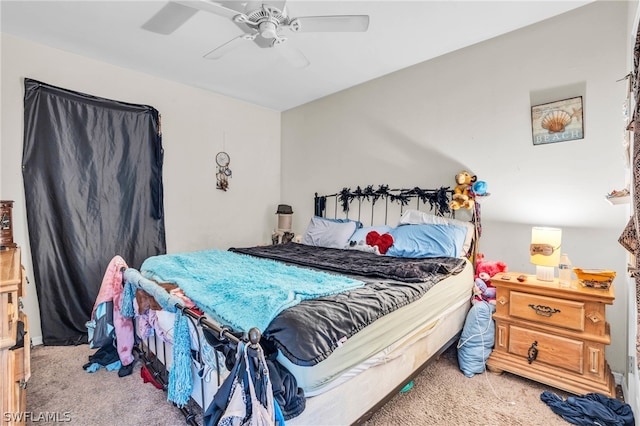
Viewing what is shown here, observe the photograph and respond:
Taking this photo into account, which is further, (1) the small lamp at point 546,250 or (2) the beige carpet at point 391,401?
(1) the small lamp at point 546,250

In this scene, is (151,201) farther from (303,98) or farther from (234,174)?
(303,98)

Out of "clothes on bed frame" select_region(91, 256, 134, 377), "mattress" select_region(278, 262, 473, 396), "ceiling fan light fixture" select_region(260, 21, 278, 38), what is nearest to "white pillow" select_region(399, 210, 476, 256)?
"mattress" select_region(278, 262, 473, 396)

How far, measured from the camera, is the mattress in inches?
44.5

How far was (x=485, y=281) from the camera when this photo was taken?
2430 mm

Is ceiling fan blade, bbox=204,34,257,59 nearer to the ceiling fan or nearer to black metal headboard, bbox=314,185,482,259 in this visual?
the ceiling fan

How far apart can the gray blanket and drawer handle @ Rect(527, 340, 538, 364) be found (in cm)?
63

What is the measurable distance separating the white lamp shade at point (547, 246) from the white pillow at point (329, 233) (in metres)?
→ 1.59

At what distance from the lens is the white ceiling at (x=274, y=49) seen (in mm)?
2203

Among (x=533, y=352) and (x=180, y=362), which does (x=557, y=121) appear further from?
(x=180, y=362)

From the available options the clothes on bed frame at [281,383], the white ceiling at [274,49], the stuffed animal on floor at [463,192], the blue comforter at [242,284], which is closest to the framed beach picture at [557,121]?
the stuffed animal on floor at [463,192]

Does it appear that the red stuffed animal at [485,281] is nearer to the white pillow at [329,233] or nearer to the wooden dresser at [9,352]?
the white pillow at [329,233]

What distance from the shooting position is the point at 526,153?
2475 millimetres

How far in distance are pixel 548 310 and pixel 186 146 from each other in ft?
12.0

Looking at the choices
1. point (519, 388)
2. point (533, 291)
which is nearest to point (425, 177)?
point (533, 291)
